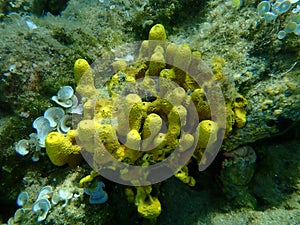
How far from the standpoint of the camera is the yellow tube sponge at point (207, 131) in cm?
195

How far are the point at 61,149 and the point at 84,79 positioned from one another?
773mm

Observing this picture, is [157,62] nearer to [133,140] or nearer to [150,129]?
[150,129]

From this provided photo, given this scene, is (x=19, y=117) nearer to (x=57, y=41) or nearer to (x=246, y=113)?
(x=57, y=41)

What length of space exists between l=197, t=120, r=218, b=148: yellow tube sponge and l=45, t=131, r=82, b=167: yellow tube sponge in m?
1.14

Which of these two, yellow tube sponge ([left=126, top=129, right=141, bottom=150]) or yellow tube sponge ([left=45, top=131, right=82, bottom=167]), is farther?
yellow tube sponge ([left=45, top=131, right=82, bottom=167])

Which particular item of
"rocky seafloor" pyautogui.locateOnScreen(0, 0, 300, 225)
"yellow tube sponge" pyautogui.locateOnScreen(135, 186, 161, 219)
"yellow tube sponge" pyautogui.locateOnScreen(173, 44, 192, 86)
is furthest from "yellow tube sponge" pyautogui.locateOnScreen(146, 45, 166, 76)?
"yellow tube sponge" pyautogui.locateOnScreen(135, 186, 161, 219)

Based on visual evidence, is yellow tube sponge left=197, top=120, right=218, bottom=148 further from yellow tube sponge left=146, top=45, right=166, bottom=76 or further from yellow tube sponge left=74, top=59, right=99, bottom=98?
yellow tube sponge left=74, top=59, right=99, bottom=98

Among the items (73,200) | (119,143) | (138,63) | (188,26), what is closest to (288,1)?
(188,26)

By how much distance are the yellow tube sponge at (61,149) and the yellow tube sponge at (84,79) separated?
0.54 meters

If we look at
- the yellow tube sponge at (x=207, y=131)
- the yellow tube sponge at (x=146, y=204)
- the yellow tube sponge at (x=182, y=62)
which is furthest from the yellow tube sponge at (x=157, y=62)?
the yellow tube sponge at (x=146, y=204)

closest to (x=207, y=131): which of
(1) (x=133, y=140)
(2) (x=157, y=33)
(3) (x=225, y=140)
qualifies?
(3) (x=225, y=140)

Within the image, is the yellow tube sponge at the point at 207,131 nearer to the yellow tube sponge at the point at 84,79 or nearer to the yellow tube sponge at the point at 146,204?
the yellow tube sponge at the point at 146,204

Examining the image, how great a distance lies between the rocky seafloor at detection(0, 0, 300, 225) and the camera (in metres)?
2.19

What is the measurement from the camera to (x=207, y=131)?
6.39 feet
